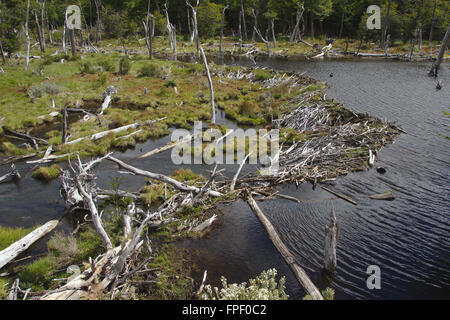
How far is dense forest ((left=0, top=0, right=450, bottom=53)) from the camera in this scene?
7469cm

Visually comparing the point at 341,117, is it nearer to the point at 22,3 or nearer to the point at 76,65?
the point at 76,65

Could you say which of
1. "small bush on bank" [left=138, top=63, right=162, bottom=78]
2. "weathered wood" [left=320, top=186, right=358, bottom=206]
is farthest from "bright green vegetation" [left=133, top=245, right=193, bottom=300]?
"small bush on bank" [left=138, top=63, right=162, bottom=78]

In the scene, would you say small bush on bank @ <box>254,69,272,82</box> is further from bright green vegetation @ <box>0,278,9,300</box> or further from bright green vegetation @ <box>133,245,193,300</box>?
bright green vegetation @ <box>0,278,9,300</box>

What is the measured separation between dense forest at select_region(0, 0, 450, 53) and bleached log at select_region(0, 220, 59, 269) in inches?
2382

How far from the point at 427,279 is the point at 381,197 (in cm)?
531

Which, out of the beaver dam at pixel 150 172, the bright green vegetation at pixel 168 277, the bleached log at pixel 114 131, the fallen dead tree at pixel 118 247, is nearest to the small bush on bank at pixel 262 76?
the beaver dam at pixel 150 172

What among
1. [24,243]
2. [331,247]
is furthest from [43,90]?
Result: [331,247]

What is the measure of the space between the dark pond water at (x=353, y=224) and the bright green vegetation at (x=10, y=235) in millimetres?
1005

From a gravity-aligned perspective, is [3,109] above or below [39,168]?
above

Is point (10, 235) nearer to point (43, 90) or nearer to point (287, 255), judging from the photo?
point (287, 255)

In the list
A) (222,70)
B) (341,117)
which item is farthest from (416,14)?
(341,117)

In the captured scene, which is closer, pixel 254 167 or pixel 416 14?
pixel 254 167
